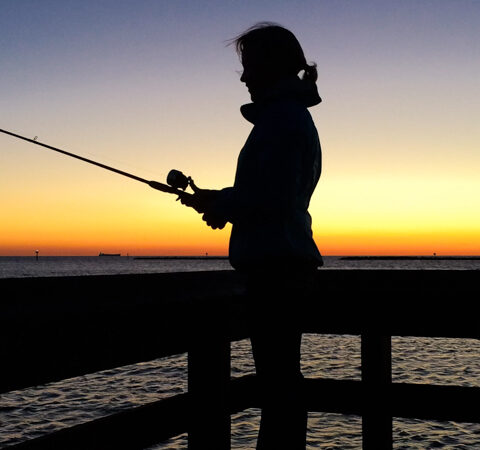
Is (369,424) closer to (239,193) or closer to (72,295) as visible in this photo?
(239,193)

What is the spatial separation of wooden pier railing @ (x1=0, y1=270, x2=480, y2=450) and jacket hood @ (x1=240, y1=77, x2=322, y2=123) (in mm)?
694

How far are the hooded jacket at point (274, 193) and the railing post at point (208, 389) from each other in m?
0.37

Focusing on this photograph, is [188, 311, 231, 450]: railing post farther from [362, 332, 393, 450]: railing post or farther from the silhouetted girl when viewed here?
[362, 332, 393, 450]: railing post

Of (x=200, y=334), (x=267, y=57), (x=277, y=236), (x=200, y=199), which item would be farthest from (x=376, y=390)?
(x=267, y=57)

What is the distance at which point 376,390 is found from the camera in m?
2.70

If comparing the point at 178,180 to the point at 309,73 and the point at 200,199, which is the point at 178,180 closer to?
the point at 200,199

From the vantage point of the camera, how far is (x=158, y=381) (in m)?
14.3

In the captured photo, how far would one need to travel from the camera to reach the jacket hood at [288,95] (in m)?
2.28

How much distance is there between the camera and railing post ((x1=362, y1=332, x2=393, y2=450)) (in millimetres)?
2699

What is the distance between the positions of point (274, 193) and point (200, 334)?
647 millimetres

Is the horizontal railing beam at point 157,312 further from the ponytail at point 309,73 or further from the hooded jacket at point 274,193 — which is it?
the ponytail at point 309,73

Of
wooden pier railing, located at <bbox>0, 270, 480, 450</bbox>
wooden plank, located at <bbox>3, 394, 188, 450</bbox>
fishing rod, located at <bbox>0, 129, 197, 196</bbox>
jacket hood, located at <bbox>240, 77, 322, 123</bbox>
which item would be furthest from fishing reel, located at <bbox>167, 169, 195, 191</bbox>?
wooden plank, located at <bbox>3, 394, 188, 450</bbox>

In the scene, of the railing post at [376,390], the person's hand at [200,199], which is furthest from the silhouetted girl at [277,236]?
the railing post at [376,390]

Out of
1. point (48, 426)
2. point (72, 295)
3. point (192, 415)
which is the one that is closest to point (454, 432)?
point (48, 426)
